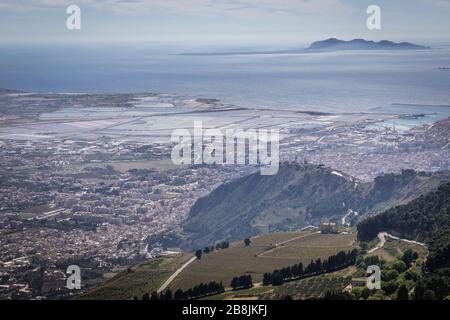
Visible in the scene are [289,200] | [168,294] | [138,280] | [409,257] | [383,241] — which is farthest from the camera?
[289,200]

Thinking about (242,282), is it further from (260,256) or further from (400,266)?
(400,266)

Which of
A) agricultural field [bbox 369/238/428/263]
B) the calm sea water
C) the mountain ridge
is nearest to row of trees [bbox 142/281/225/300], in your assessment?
agricultural field [bbox 369/238/428/263]

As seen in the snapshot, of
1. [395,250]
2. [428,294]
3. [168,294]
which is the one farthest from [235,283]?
[428,294]

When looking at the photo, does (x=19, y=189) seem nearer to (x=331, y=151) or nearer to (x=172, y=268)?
(x=172, y=268)

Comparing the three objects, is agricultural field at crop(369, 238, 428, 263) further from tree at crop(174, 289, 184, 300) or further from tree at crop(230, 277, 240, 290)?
tree at crop(174, 289, 184, 300)

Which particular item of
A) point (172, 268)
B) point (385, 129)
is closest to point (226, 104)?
point (385, 129)

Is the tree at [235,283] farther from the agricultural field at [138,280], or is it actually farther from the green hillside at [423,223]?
the green hillside at [423,223]
